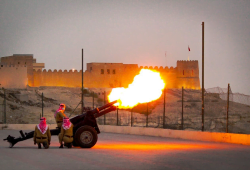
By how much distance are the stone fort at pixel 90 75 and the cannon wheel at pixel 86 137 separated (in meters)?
69.1

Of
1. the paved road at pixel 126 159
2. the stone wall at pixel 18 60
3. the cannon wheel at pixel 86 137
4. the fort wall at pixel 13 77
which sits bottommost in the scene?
the paved road at pixel 126 159

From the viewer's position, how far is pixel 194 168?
1195 centimetres

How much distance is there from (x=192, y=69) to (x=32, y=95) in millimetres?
36411

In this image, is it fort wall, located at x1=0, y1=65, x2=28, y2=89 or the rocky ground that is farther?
fort wall, located at x1=0, y1=65, x2=28, y2=89

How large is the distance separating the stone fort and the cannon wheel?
69.1 metres

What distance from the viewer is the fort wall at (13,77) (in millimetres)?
84375

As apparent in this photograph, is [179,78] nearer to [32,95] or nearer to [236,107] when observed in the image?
[32,95]

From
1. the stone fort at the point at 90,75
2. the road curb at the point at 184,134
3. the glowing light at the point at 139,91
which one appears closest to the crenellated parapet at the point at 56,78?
the stone fort at the point at 90,75

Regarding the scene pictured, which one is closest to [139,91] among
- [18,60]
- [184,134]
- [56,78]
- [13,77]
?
[184,134]

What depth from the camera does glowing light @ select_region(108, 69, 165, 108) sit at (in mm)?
19909

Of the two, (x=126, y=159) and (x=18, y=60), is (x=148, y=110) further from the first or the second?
(x=126, y=159)

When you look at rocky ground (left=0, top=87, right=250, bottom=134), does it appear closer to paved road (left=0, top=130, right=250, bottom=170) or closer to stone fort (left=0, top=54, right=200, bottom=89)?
stone fort (left=0, top=54, right=200, bottom=89)

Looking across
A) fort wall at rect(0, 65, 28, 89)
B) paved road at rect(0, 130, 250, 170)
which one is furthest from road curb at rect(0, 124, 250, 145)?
fort wall at rect(0, 65, 28, 89)

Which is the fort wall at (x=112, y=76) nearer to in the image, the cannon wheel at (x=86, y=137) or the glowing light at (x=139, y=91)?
the glowing light at (x=139, y=91)
